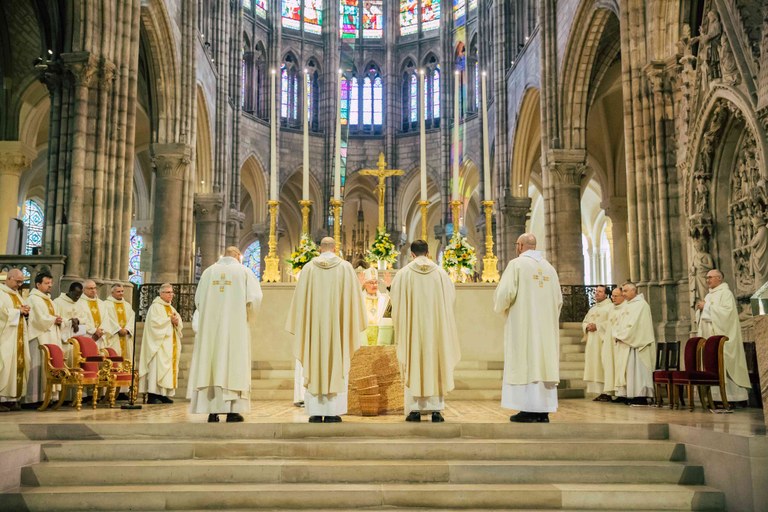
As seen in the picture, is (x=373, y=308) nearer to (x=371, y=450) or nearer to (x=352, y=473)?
(x=371, y=450)

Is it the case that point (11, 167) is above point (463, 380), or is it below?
above

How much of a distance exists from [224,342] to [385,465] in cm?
242

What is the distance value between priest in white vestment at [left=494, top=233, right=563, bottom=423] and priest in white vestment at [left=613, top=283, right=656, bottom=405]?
10.3 ft

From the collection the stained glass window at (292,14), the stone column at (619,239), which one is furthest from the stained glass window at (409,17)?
the stone column at (619,239)

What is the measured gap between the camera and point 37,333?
9594mm

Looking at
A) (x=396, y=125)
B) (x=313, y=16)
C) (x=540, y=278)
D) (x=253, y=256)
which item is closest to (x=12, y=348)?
(x=540, y=278)

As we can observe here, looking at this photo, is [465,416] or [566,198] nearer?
[465,416]

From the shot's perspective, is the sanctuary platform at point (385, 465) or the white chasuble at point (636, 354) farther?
the white chasuble at point (636, 354)

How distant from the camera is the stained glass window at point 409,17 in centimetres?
3475

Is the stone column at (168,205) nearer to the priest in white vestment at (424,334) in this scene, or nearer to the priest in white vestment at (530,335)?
the priest in white vestment at (424,334)

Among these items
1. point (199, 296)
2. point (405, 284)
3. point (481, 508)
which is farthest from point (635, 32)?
point (481, 508)

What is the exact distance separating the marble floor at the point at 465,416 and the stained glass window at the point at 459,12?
25.6 meters

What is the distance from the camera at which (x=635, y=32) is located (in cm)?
1385

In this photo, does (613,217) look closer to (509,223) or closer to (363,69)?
(509,223)
